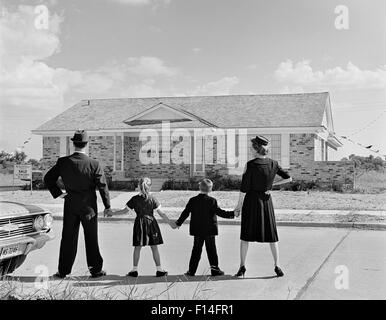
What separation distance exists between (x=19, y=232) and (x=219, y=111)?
68.8 ft

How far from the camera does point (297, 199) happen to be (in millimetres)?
19562

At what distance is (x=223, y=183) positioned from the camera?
24.3 meters

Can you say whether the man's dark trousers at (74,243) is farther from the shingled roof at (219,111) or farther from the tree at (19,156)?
the tree at (19,156)

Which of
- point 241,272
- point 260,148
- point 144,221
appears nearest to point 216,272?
point 241,272

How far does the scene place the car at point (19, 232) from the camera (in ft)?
21.4

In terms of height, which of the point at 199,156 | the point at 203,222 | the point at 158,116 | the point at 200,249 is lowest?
the point at 200,249

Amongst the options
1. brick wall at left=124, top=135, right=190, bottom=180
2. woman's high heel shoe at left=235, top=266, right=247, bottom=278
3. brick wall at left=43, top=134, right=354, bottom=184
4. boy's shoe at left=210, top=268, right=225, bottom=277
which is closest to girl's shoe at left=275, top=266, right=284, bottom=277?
woman's high heel shoe at left=235, top=266, right=247, bottom=278

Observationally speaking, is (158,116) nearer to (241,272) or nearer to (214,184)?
(214,184)

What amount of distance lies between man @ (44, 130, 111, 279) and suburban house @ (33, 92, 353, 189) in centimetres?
1824

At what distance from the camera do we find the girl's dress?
678 centimetres

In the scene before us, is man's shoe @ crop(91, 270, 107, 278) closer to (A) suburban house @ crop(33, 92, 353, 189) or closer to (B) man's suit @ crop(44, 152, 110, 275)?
(B) man's suit @ crop(44, 152, 110, 275)

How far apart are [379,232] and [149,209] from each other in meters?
7.07
